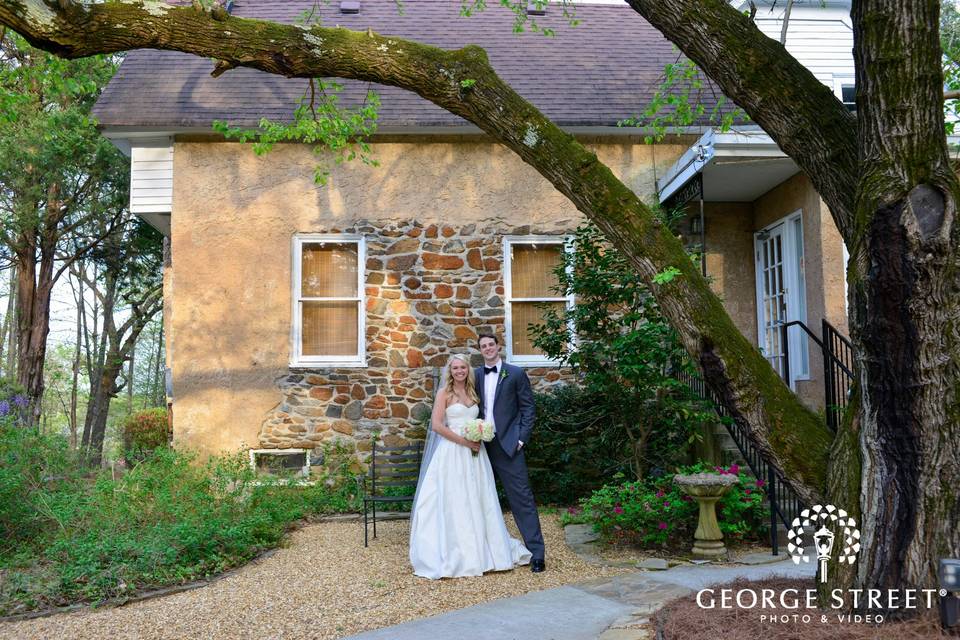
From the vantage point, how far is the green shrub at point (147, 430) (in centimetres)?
1305

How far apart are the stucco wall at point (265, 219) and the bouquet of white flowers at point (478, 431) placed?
4415mm

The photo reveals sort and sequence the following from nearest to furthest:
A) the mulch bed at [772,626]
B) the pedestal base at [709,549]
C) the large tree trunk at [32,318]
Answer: the mulch bed at [772,626] → the pedestal base at [709,549] → the large tree trunk at [32,318]

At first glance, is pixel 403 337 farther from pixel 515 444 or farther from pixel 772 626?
pixel 772 626

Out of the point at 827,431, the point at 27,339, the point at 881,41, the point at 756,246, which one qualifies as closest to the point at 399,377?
the point at 756,246

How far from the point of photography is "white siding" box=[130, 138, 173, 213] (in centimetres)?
1024

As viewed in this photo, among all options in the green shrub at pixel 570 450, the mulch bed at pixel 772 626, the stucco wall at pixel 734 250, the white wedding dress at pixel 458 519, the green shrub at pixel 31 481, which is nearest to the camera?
the mulch bed at pixel 772 626

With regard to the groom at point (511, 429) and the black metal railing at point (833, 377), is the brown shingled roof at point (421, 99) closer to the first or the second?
the black metal railing at point (833, 377)

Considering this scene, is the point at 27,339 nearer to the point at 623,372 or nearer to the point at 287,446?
the point at 287,446

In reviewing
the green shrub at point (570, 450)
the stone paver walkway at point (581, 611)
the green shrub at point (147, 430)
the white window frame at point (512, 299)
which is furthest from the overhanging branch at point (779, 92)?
the green shrub at point (147, 430)

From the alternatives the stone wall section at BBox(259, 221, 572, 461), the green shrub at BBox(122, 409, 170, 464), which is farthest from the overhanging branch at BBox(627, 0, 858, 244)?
the green shrub at BBox(122, 409, 170, 464)

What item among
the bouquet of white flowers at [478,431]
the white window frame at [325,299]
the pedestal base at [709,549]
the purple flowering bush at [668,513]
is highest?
the white window frame at [325,299]

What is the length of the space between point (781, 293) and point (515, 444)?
5.22m

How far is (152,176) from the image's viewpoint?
10281mm

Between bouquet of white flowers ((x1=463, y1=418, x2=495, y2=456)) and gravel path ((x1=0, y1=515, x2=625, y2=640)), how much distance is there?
42.2 inches
